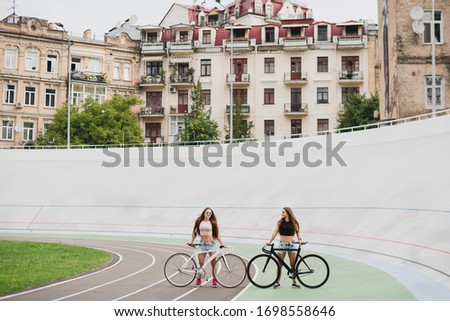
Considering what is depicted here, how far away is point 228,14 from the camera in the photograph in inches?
2427

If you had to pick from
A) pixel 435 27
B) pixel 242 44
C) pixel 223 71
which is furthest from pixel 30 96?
pixel 435 27

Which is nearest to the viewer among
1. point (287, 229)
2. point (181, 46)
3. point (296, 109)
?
point (287, 229)

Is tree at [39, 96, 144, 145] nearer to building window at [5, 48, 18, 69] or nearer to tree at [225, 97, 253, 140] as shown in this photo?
building window at [5, 48, 18, 69]

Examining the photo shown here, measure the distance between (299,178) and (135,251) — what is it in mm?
11027

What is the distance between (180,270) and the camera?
12578 millimetres

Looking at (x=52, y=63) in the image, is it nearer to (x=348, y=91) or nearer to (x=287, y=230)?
(x=348, y=91)

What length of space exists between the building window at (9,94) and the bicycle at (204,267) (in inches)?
1625

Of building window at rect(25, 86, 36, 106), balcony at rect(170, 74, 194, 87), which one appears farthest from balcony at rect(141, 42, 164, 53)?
building window at rect(25, 86, 36, 106)

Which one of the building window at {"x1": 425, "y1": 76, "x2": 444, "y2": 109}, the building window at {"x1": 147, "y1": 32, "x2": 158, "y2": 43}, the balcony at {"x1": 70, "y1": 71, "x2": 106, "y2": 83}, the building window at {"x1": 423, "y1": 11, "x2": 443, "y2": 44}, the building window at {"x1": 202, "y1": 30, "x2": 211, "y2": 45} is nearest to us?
the building window at {"x1": 423, "y1": 11, "x2": 443, "y2": 44}

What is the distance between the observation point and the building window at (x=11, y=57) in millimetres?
49125

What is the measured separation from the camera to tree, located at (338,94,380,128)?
46844mm

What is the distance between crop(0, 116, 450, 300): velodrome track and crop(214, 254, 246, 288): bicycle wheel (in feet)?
1.72

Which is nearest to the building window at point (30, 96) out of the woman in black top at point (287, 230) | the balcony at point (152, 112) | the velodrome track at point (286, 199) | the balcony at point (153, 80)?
the balcony at point (152, 112)

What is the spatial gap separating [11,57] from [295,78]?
1006 inches
